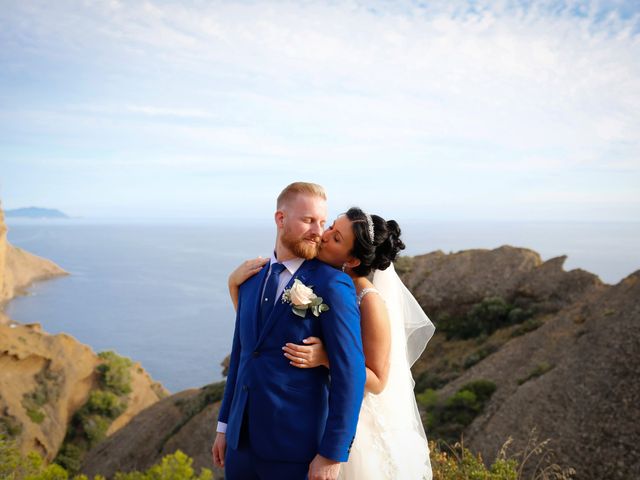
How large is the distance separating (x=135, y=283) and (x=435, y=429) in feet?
443

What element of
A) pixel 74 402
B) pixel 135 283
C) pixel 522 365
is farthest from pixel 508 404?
pixel 135 283

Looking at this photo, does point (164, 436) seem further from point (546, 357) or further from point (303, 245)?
point (303, 245)

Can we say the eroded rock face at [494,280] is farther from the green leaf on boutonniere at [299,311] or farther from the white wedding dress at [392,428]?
the green leaf on boutonniere at [299,311]

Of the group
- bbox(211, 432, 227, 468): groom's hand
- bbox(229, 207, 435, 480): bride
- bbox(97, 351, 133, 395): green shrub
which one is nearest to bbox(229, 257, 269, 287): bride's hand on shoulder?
bbox(229, 207, 435, 480): bride

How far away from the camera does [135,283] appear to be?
139625 mm

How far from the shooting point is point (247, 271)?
3676 millimetres

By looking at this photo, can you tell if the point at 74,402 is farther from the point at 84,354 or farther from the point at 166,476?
the point at 166,476

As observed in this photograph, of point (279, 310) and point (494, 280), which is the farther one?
point (494, 280)

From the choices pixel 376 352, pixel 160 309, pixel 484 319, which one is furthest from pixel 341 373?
pixel 160 309

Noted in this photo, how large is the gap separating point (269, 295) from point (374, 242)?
777 millimetres

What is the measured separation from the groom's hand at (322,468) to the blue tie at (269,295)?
2.86 ft

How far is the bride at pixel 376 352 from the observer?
10.9ft

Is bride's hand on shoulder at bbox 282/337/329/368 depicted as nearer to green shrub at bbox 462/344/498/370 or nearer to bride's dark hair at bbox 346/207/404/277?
bride's dark hair at bbox 346/207/404/277

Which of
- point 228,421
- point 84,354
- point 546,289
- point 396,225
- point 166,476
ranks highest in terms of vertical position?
point 396,225
